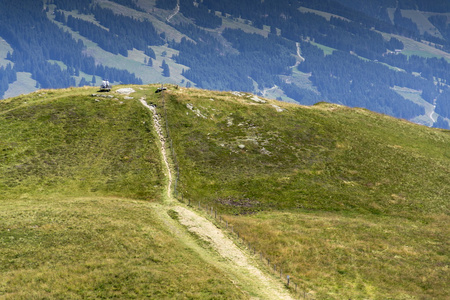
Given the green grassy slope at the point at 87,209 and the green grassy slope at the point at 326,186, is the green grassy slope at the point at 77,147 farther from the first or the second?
the green grassy slope at the point at 326,186

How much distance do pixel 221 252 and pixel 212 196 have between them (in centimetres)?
2260

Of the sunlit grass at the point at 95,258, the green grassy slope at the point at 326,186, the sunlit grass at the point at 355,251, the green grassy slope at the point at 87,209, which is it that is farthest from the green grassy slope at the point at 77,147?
the sunlit grass at the point at 355,251

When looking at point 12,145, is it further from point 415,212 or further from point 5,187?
point 415,212

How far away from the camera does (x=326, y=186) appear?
7806cm

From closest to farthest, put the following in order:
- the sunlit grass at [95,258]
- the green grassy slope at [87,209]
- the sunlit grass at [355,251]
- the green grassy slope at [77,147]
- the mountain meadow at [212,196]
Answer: the sunlit grass at [95,258] → the green grassy slope at [87,209] → the mountain meadow at [212,196] → the sunlit grass at [355,251] → the green grassy slope at [77,147]

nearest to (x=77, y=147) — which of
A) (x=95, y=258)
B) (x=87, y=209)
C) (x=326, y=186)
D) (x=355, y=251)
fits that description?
(x=87, y=209)

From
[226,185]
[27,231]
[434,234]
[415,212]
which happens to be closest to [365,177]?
[415,212]

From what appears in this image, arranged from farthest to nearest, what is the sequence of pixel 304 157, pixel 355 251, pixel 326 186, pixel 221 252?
pixel 304 157, pixel 326 186, pixel 355 251, pixel 221 252

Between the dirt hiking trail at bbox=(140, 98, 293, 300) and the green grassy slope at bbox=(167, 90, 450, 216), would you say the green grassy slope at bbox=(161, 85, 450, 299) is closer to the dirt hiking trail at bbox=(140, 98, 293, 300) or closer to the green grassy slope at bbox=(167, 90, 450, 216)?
the green grassy slope at bbox=(167, 90, 450, 216)

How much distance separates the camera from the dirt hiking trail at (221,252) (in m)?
41.4

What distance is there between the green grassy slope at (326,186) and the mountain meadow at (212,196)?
32cm

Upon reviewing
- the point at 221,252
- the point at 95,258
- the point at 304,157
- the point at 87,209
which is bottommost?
the point at 87,209

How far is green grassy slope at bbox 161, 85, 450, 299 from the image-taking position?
48978 millimetres

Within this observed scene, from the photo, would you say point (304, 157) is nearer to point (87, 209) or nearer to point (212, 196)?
point (212, 196)
